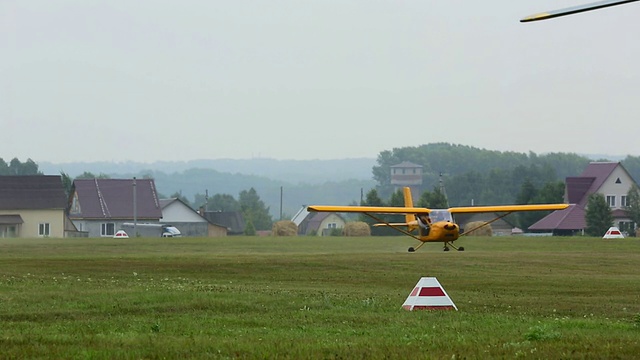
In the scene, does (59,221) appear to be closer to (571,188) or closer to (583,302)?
(571,188)

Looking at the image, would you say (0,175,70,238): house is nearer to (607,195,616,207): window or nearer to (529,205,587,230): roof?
(529,205,587,230): roof

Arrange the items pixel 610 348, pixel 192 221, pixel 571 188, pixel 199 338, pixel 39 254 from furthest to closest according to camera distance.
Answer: pixel 192 221 < pixel 571 188 < pixel 39 254 < pixel 199 338 < pixel 610 348

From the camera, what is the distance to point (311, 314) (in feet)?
68.5

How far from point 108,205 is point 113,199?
1.61m

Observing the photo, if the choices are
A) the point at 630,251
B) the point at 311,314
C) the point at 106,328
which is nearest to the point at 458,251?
the point at 630,251

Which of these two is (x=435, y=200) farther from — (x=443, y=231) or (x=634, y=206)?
(x=443, y=231)

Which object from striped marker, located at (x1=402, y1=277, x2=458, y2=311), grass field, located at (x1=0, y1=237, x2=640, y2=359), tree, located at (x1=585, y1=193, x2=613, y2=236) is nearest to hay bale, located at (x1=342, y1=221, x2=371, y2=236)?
tree, located at (x1=585, y1=193, x2=613, y2=236)

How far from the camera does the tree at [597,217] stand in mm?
101000

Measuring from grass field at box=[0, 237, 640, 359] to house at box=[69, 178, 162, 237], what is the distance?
251 feet

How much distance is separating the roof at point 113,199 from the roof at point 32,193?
312 inches

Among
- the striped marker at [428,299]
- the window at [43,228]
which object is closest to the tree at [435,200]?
the window at [43,228]

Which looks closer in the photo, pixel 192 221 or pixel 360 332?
pixel 360 332

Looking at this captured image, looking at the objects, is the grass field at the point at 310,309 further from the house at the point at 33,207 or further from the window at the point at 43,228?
the window at the point at 43,228

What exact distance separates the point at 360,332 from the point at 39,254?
3033cm
